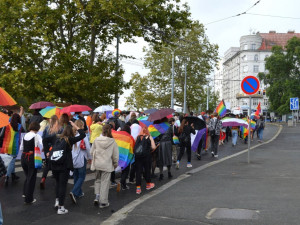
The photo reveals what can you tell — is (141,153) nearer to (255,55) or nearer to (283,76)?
(283,76)

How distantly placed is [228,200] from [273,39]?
9912 cm

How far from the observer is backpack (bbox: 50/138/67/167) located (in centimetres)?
648

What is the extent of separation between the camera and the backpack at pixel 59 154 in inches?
255

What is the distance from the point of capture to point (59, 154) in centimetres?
649

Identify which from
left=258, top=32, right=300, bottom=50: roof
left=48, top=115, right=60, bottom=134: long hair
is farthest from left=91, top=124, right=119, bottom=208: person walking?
left=258, top=32, right=300, bottom=50: roof

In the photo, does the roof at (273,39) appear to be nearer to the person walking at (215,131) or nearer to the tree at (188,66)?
the tree at (188,66)

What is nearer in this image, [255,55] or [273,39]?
[255,55]

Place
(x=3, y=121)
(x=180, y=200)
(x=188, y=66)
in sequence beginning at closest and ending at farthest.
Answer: (x=3, y=121) < (x=180, y=200) < (x=188, y=66)

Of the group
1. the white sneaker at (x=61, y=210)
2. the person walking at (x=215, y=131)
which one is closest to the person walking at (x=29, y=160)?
the white sneaker at (x=61, y=210)

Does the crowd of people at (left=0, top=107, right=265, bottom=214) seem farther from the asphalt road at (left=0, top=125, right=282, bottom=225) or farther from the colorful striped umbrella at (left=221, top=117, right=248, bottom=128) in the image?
the colorful striped umbrella at (left=221, top=117, right=248, bottom=128)

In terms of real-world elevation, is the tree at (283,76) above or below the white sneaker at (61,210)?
above

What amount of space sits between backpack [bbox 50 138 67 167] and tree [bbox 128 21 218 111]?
41.6 m

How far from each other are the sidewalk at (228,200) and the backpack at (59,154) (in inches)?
56.5

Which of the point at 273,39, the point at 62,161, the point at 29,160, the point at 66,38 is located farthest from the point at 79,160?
the point at 273,39
